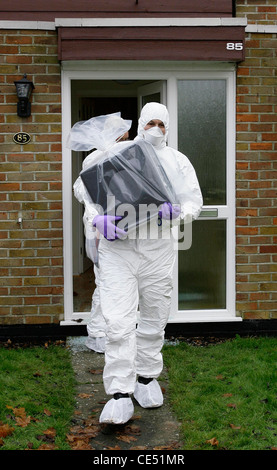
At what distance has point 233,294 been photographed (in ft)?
20.5

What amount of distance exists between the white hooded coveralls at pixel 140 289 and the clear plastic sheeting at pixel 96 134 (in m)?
0.20

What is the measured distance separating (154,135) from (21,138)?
77.0 inches

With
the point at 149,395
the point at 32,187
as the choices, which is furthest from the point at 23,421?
the point at 32,187

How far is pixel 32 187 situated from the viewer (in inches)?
236

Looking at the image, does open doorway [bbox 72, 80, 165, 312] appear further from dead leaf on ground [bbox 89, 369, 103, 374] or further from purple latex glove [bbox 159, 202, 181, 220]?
purple latex glove [bbox 159, 202, 181, 220]

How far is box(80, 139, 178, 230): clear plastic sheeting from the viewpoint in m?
4.19

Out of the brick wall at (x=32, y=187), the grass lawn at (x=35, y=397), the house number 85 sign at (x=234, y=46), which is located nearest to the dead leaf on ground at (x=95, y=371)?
the grass lawn at (x=35, y=397)

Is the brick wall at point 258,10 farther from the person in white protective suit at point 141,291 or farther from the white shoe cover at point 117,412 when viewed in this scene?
the white shoe cover at point 117,412

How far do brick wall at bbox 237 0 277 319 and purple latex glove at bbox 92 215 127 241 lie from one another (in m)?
2.26

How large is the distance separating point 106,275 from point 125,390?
0.73 m

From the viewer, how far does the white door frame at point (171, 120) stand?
19.7ft

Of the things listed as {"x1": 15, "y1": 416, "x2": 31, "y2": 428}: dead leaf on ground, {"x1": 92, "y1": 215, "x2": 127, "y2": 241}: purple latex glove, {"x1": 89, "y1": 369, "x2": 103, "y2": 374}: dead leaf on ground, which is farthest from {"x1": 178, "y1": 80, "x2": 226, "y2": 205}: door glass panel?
{"x1": 15, "y1": 416, "x2": 31, "y2": 428}: dead leaf on ground

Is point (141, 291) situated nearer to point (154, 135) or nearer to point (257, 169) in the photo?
point (154, 135)
